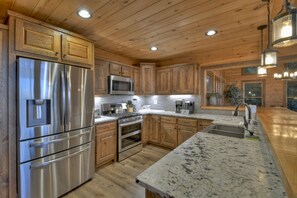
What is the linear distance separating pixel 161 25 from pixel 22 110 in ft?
6.92

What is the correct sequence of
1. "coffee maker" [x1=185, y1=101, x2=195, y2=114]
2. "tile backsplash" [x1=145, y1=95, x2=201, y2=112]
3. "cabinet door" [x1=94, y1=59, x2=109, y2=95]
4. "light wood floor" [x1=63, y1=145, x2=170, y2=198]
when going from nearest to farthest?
"light wood floor" [x1=63, y1=145, x2=170, y2=198] → "cabinet door" [x1=94, y1=59, x2=109, y2=95] → "coffee maker" [x1=185, y1=101, x2=195, y2=114] → "tile backsplash" [x1=145, y1=95, x2=201, y2=112]

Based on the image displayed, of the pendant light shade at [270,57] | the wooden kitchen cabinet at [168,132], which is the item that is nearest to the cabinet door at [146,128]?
the wooden kitchen cabinet at [168,132]

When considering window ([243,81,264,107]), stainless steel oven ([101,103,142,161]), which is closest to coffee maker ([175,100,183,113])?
stainless steel oven ([101,103,142,161])

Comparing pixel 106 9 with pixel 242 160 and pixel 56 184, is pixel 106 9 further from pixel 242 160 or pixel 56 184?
pixel 56 184

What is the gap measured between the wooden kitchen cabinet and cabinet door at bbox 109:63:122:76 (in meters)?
1.60

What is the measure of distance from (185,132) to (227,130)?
120 centimetres

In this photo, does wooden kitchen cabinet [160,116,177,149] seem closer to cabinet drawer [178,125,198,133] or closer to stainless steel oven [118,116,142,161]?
cabinet drawer [178,125,198,133]

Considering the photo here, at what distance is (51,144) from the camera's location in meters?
1.86

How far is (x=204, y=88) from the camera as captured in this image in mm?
3809

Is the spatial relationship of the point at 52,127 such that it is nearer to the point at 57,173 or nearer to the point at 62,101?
the point at 62,101

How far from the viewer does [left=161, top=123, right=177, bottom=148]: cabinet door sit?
357 centimetres

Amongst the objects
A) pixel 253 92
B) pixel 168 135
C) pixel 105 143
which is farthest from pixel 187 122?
pixel 253 92

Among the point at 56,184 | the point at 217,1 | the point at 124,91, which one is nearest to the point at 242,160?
the point at 217,1

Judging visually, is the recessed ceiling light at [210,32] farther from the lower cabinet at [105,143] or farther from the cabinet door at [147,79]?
the lower cabinet at [105,143]
